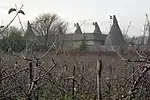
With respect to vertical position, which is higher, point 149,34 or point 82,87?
point 149,34

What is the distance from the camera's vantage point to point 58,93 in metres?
5.00

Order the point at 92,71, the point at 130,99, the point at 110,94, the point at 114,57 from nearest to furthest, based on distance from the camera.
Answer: the point at 130,99, the point at 110,94, the point at 92,71, the point at 114,57

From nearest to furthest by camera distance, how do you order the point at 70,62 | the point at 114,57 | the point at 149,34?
the point at 149,34, the point at 70,62, the point at 114,57

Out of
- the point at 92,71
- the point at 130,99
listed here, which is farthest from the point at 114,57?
the point at 130,99

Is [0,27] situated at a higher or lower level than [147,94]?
higher

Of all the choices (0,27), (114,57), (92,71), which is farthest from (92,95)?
(114,57)

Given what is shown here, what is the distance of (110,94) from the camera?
4.81 m

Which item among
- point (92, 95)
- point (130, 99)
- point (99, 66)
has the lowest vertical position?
point (92, 95)

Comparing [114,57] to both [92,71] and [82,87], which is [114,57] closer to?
[92,71]

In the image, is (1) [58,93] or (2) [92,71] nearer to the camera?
(1) [58,93]

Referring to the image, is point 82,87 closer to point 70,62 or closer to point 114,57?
point 70,62

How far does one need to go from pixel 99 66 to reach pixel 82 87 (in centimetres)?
313

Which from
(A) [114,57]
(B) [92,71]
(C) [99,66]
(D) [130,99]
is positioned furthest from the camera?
(A) [114,57]

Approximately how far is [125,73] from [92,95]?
1.81m
